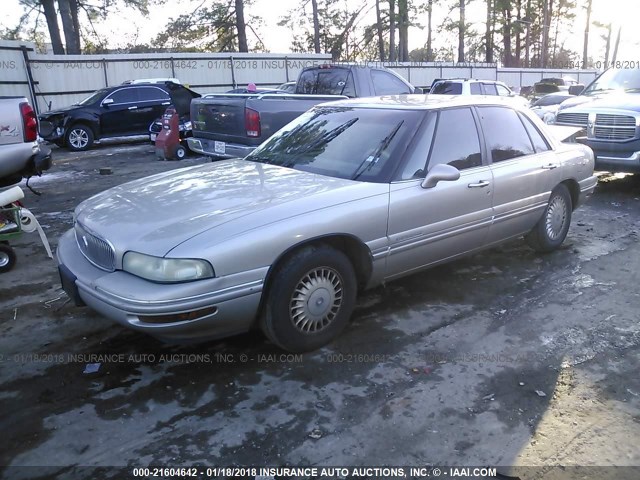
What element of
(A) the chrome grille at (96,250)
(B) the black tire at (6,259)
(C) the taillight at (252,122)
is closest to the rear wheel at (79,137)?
(C) the taillight at (252,122)

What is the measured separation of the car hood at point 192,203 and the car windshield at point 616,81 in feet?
25.6

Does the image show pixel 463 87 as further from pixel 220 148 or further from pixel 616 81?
pixel 220 148

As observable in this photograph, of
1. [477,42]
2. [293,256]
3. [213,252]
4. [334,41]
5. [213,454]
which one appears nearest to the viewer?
[213,454]

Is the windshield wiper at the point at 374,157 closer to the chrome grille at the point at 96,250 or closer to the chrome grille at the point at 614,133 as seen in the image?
the chrome grille at the point at 96,250

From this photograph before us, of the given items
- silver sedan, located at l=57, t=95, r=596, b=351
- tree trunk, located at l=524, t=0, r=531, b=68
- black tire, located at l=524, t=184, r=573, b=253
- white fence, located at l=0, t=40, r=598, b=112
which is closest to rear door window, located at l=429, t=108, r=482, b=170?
silver sedan, located at l=57, t=95, r=596, b=351

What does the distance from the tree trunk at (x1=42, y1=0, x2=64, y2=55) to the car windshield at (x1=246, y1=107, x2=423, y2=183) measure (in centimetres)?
2410

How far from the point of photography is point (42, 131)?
13523 millimetres

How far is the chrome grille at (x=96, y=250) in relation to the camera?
3316 mm

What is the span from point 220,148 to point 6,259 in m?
3.53

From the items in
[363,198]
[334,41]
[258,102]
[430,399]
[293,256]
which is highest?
[334,41]

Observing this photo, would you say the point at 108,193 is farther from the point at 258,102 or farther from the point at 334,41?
the point at 334,41

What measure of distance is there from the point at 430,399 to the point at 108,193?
2756 millimetres

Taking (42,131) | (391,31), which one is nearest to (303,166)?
(42,131)

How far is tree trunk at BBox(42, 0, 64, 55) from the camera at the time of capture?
24.5 metres
